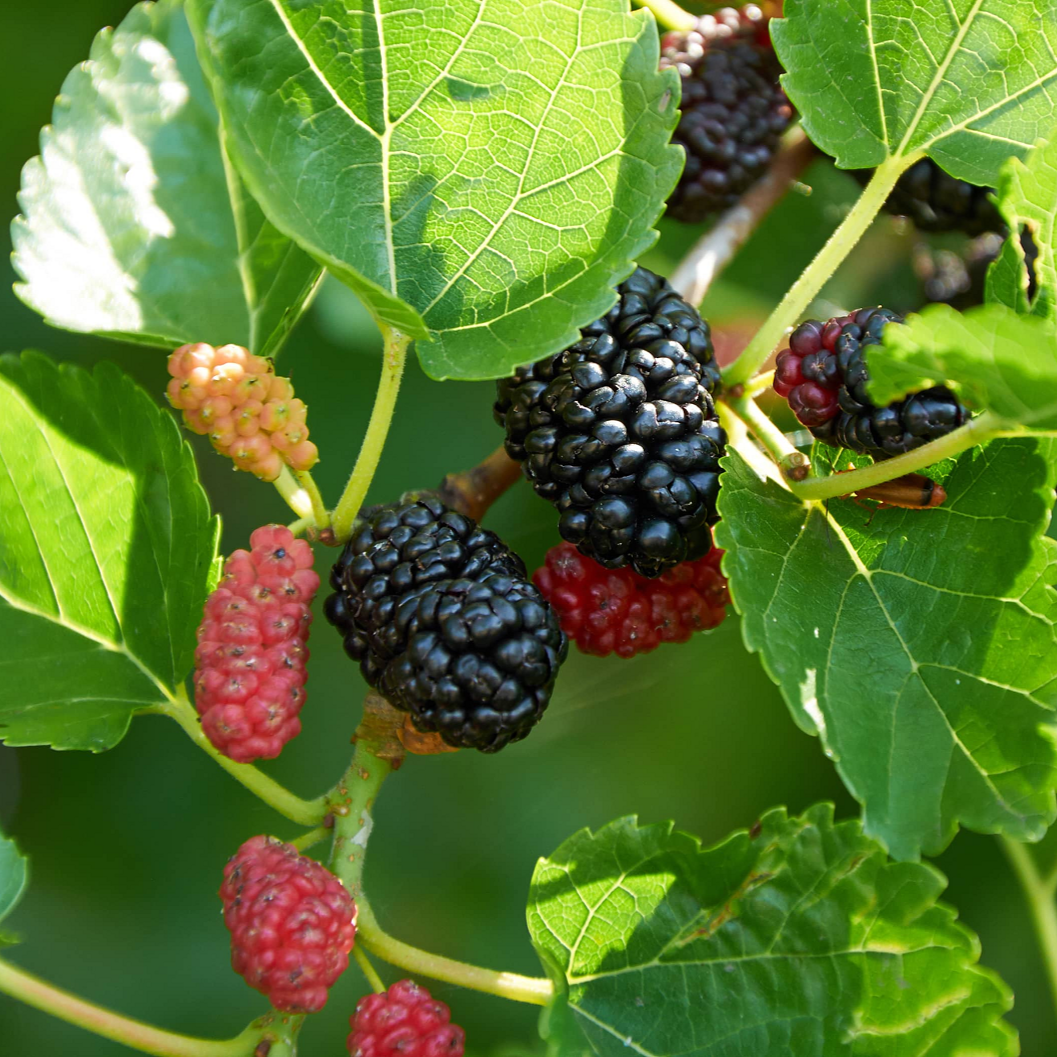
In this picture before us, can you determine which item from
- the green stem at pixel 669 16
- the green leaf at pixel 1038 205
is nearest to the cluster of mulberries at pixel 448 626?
the green leaf at pixel 1038 205

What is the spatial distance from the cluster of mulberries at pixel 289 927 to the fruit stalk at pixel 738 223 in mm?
673

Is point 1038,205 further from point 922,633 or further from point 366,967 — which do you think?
point 366,967

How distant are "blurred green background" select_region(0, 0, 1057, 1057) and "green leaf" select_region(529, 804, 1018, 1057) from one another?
0.54 metres

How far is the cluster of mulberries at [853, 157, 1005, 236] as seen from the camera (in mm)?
1052

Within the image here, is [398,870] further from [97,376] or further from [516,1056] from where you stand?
[97,376]

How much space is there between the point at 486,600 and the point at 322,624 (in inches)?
32.1

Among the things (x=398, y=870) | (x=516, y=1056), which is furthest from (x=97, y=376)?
(x=398, y=870)

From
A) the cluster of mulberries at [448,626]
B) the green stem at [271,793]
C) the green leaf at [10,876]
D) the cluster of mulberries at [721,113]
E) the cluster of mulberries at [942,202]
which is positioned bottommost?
the green leaf at [10,876]

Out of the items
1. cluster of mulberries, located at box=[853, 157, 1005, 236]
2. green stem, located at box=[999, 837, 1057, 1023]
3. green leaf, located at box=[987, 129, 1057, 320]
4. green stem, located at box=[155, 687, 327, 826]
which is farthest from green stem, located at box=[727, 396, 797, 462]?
green stem, located at box=[999, 837, 1057, 1023]

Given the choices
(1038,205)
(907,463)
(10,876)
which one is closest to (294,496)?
(10,876)

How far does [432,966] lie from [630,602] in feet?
1.05

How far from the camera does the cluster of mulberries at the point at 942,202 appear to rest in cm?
105

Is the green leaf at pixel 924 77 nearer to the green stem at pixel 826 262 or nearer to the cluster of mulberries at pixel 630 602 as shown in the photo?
the green stem at pixel 826 262

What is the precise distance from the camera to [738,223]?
3.79 feet
